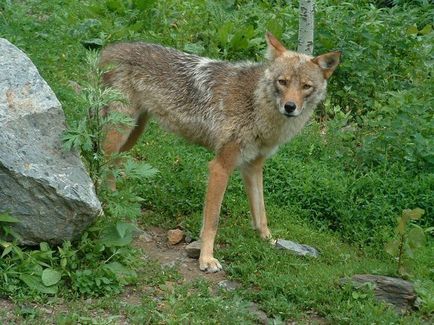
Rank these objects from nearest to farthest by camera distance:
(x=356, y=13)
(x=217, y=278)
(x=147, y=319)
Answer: (x=147, y=319) → (x=217, y=278) → (x=356, y=13)

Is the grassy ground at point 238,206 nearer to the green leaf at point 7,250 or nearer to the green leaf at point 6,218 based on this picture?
the green leaf at point 7,250

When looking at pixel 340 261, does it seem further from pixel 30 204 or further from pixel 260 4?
pixel 260 4


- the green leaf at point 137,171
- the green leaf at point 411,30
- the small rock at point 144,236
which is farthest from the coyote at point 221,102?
the green leaf at point 411,30

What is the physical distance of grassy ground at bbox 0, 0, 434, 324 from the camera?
20.6ft

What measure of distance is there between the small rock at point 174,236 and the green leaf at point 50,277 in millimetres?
1657

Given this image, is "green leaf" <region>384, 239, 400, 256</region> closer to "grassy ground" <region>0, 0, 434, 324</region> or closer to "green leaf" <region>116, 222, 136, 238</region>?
"grassy ground" <region>0, 0, 434, 324</region>

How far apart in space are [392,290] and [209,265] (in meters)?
1.61

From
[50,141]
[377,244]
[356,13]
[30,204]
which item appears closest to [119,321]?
[30,204]

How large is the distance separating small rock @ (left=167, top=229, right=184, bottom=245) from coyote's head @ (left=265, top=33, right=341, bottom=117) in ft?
5.05

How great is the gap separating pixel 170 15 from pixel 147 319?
7112mm

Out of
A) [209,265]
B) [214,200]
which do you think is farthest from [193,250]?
[214,200]

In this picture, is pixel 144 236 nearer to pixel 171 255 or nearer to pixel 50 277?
pixel 171 255

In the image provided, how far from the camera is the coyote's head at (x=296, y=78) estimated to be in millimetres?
7367

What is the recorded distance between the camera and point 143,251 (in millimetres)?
7266
